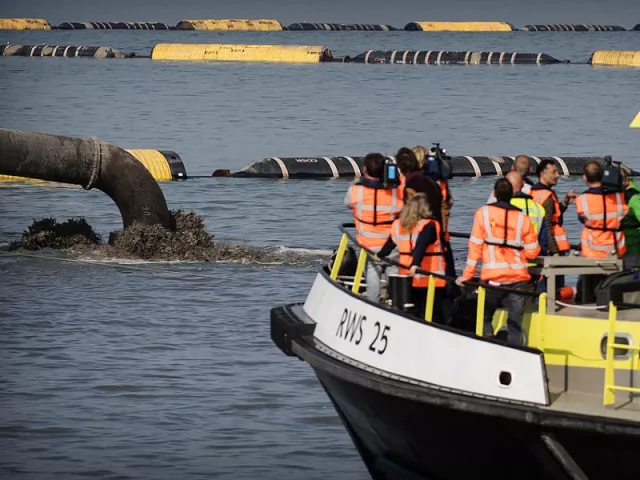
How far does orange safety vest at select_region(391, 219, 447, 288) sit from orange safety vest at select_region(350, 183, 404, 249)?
0.91 meters

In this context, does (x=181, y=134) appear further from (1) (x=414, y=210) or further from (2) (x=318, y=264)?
(1) (x=414, y=210)

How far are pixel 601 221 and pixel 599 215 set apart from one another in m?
0.06

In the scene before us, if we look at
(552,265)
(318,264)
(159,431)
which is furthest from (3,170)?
(552,265)

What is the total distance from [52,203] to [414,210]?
24.5 metres

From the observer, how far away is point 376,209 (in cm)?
1484

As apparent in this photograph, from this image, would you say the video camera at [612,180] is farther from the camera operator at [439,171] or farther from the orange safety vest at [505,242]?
the camera operator at [439,171]

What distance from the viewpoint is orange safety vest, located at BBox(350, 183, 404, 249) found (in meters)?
14.8

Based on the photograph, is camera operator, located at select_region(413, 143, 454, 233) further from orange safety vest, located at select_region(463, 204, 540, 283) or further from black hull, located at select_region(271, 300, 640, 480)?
black hull, located at select_region(271, 300, 640, 480)

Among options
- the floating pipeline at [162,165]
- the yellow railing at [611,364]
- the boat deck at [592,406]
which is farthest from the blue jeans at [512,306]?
the floating pipeline at [162,165]

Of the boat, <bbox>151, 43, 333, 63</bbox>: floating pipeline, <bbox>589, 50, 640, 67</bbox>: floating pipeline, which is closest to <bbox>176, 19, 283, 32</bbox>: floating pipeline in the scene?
<bbox>151, 43, 333, 63</bbox>: floating pipeline

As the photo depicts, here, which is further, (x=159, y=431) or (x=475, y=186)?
(x=475, y=186)

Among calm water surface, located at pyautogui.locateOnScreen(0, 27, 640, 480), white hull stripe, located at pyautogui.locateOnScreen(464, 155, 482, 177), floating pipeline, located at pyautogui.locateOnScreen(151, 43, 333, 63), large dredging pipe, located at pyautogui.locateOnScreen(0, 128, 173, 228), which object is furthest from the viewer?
floating pipeline, located at pyautogui.locateOnScreen(151, 43, 333, 63)

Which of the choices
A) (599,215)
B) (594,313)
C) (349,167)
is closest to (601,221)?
(599,215)

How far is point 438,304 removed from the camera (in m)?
13.7
